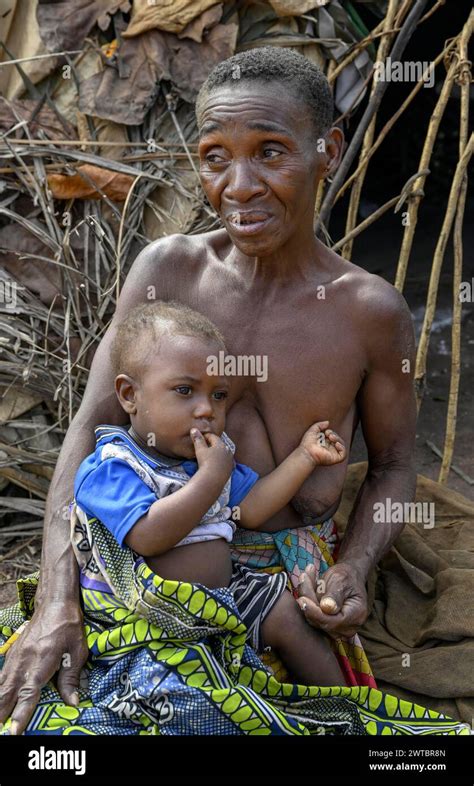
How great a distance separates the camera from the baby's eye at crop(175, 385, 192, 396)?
203 centimetres

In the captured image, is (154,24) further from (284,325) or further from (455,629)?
(455,629)

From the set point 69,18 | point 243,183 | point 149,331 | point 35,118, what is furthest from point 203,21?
point 149,331

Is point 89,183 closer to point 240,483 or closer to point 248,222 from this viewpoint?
point 248,222

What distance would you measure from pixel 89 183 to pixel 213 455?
1.71 meters

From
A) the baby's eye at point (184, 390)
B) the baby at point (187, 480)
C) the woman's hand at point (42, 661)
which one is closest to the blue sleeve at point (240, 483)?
the baby at point (187, 480)

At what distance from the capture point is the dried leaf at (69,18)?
342 cm

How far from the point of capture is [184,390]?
2031mm

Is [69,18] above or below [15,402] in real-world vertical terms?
above

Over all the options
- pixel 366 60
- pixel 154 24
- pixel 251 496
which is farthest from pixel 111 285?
pixel 251 496

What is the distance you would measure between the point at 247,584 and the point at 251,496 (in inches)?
7.2

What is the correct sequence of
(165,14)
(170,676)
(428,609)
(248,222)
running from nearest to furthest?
(170,676)
(248,222)
(428,609)
(165,14)

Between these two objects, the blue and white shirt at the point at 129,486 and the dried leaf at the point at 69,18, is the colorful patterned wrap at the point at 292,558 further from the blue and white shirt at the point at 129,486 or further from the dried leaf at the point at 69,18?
the dried leaf at the point at 69,18

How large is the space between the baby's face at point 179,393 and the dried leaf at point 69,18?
1800mm
